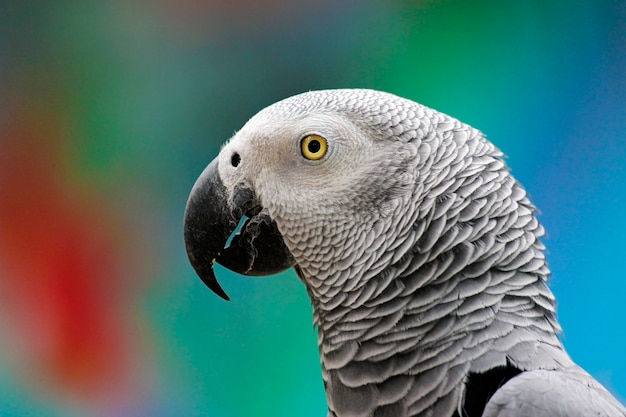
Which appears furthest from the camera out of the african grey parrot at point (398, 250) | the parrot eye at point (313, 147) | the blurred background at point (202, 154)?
the blurred background at point (202, 154)

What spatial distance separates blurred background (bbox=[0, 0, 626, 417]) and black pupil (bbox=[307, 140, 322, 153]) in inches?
37.1

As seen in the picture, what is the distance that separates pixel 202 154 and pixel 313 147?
99 centimetres

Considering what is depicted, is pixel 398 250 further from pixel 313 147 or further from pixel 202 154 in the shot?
pixel 202 154

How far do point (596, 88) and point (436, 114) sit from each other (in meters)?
1.04

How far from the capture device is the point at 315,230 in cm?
93

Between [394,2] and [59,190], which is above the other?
[394,2]

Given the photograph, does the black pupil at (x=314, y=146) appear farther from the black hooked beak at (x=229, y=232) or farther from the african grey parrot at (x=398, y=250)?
the black hooked beak at (x=229, y=232)

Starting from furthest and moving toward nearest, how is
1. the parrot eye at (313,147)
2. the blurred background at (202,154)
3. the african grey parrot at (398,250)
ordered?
the blurred background at (202,154), the parrot eye at (313,147), the african grey parrot at (398,250)

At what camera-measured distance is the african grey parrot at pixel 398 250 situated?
0.82m

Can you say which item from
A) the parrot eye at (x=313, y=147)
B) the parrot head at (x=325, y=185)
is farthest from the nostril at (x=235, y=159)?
the parrot eye at (x=313, y=147)

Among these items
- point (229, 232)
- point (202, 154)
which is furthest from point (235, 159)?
point (202, 154)

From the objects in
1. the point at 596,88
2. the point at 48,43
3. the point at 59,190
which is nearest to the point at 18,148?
the point at 59,190

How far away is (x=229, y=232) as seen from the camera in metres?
1.00

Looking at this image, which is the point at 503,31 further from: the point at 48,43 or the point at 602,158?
the point at 48,43
